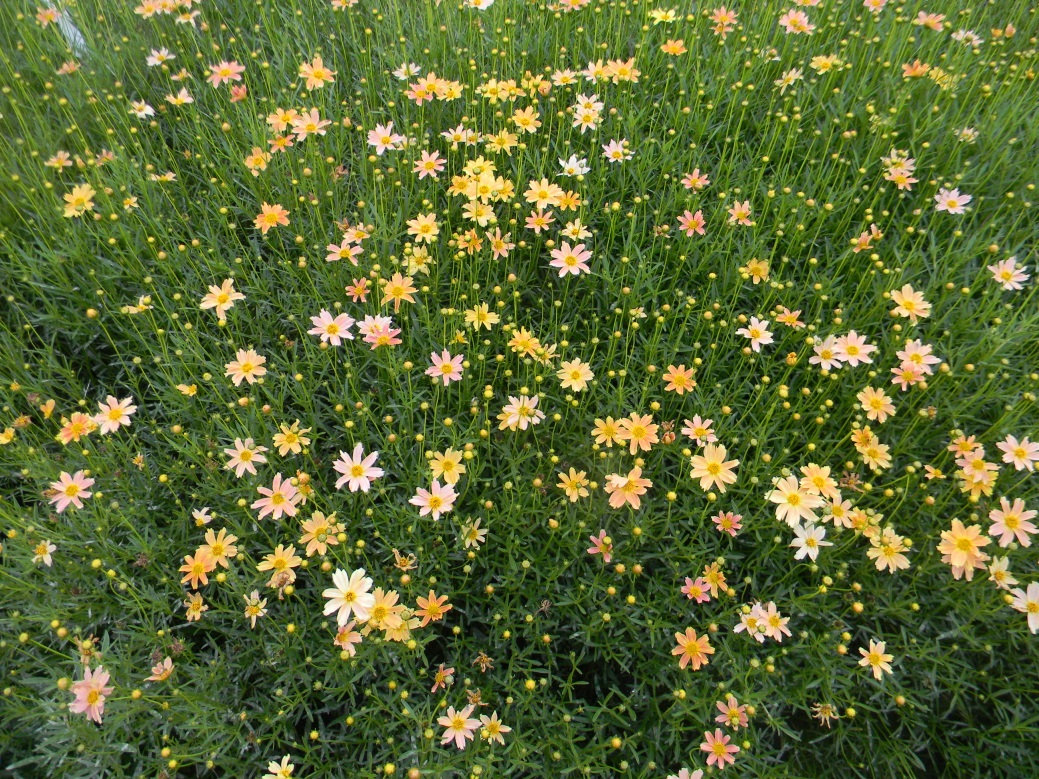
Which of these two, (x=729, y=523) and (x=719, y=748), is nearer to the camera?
(x=719, y=748)

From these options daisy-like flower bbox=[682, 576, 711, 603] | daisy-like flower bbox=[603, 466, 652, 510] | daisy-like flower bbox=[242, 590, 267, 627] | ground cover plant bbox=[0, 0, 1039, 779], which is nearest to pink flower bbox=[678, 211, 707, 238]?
ground cover plant bbox=[0, 0, 1039, 779]

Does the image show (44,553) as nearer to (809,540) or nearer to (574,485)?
(574,485)

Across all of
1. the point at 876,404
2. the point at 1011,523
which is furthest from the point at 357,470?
the point at 1011,523

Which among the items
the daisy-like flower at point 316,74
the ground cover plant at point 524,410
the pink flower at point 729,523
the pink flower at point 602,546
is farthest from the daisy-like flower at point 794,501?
the daisy-like flower at point 316,74

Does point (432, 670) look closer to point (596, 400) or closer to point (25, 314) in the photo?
point (596, 400)

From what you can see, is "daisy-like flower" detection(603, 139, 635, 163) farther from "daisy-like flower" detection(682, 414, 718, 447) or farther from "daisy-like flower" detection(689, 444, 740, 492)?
"daisy-like flower" detection(689, 444, 740, 492)

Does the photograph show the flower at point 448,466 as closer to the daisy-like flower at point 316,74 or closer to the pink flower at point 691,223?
the pink flower at point 691,223

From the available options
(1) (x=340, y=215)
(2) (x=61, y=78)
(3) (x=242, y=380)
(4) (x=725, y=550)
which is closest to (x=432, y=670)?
(4) (x=725, y=550)
